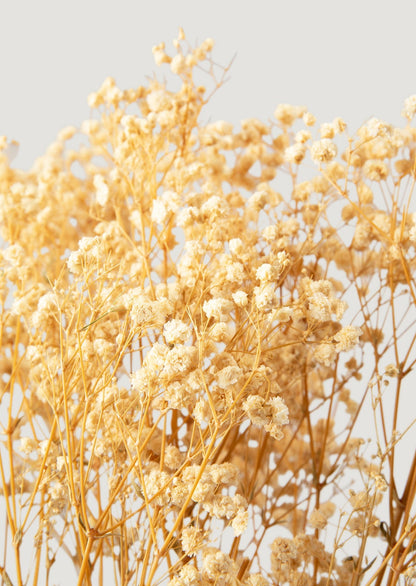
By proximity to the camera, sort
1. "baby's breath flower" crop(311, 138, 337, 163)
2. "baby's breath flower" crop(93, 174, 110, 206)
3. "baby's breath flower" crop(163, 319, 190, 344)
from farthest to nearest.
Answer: "baby's breath flower" crop(93, 174, 110, 206), "baby's breath flower" crop(311, 138, 337, 163), "baby's breath flower" crop(163, 319, 190, 344)

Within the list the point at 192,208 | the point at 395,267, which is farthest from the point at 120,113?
the point at 395,267

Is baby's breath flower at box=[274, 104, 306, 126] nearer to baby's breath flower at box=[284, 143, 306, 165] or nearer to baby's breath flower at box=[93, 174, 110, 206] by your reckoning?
baby's breath flower at box=[284, 143, 306, 165]

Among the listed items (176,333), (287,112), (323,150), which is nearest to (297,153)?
(323,150)

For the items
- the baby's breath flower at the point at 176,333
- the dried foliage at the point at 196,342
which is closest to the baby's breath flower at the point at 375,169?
the dried foliage at the point at 196,342

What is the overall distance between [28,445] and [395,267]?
536 mm

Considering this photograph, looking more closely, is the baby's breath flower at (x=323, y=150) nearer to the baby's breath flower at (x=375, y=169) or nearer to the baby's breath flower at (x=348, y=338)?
the baby's breath flower at (x=375, y=169)

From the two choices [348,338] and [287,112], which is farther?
[287,112]

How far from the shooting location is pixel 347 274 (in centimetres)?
115

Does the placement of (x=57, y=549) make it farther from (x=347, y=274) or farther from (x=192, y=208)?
(x=347, y=274)

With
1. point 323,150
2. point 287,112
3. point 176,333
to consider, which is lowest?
point 176,333

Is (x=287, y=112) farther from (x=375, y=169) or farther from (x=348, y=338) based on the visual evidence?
(x=348, y=338)

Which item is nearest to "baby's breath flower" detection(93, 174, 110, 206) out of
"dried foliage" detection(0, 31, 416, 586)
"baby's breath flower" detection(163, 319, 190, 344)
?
"dried foliage" detection(0, 31, 416, 586)

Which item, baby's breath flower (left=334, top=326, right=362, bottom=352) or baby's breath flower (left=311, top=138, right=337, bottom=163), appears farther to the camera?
baby's breath flower (left=311, top=138, right=337, bottom=163)

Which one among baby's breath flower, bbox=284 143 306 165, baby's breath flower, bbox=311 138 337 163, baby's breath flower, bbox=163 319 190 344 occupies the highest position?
baby's breath flower, bbox=284 143 306 165
